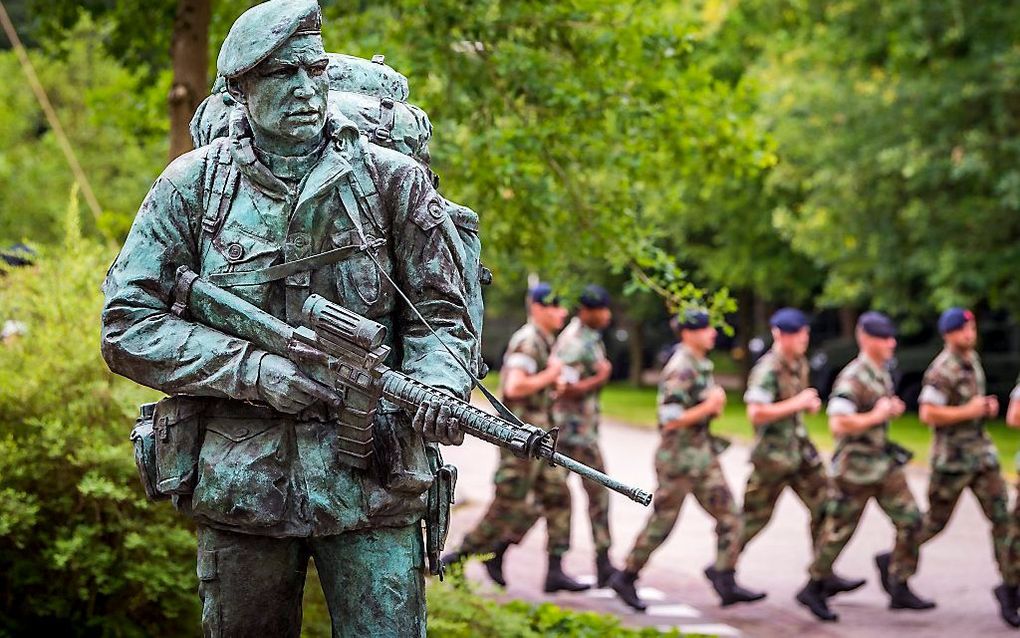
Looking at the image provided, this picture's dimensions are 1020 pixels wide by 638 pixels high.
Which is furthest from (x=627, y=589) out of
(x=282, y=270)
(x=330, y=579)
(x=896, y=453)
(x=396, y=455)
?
(x=282, y=270)

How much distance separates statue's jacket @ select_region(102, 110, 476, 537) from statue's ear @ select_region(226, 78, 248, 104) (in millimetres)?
106

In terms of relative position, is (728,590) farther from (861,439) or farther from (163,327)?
(163,327)

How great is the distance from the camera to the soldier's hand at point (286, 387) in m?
4.54

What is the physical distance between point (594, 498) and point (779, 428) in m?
1.41

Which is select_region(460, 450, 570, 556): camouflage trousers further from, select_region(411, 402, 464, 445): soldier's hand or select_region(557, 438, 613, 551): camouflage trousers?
select_region(411, 402, 464, 445): soldier's hand

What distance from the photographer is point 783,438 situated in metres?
11.3

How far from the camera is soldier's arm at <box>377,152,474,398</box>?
A: 4.81 metres

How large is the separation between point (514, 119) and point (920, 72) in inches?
530

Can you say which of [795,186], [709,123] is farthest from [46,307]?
[795,186]

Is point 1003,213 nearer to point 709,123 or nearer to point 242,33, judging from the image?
point 709,123

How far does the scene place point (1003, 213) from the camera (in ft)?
67.6

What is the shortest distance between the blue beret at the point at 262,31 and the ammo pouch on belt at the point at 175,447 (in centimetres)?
95

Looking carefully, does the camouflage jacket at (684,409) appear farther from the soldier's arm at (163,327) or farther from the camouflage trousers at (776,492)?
the soldier's arm at (163,327)

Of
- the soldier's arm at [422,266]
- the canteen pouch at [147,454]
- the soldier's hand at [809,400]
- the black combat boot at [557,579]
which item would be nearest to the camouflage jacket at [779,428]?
the soldier's hand at [809,400]
